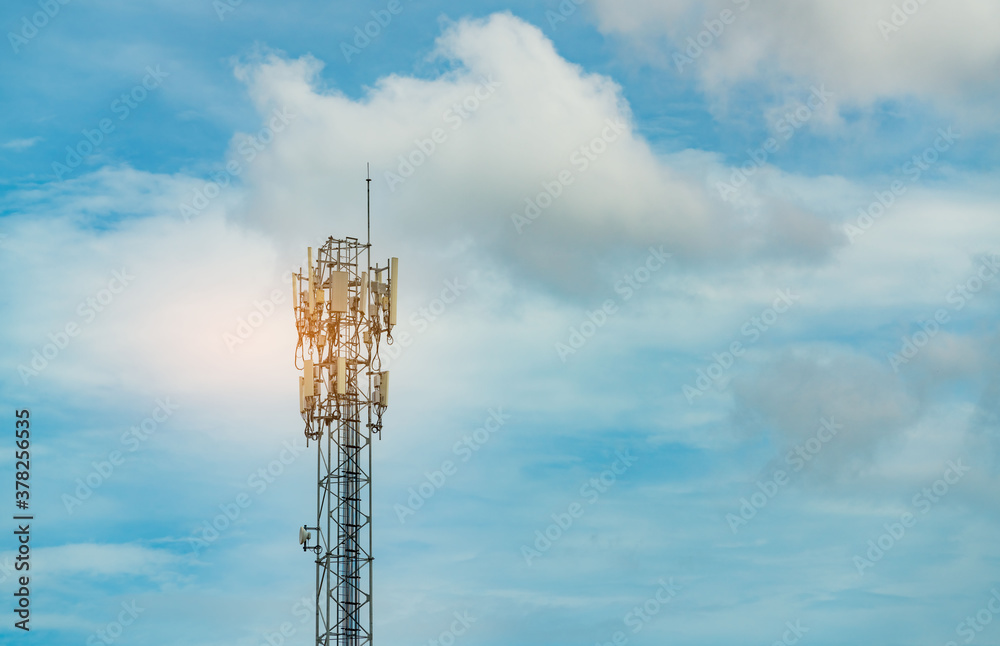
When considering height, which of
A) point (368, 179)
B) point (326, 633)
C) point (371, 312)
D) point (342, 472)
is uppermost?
point (368, 179)

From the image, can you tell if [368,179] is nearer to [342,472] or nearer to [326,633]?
[342,472]

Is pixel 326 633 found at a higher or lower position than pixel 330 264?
lower

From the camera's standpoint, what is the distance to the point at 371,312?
292 ft

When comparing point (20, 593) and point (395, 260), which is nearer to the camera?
point (20, 593)

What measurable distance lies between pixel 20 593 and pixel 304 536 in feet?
45.7

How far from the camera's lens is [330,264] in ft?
292

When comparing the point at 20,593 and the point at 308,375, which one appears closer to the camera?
the point at 20,593

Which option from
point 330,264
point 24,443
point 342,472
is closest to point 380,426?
point 342,472

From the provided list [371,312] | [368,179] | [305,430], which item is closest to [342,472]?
[305,430]

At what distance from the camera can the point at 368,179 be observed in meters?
89.7

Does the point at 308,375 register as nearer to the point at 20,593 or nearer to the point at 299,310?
the point at 299,310

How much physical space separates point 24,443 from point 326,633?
1747cm

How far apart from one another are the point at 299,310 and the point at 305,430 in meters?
6.18

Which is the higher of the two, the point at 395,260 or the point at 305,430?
the point at 395,260
